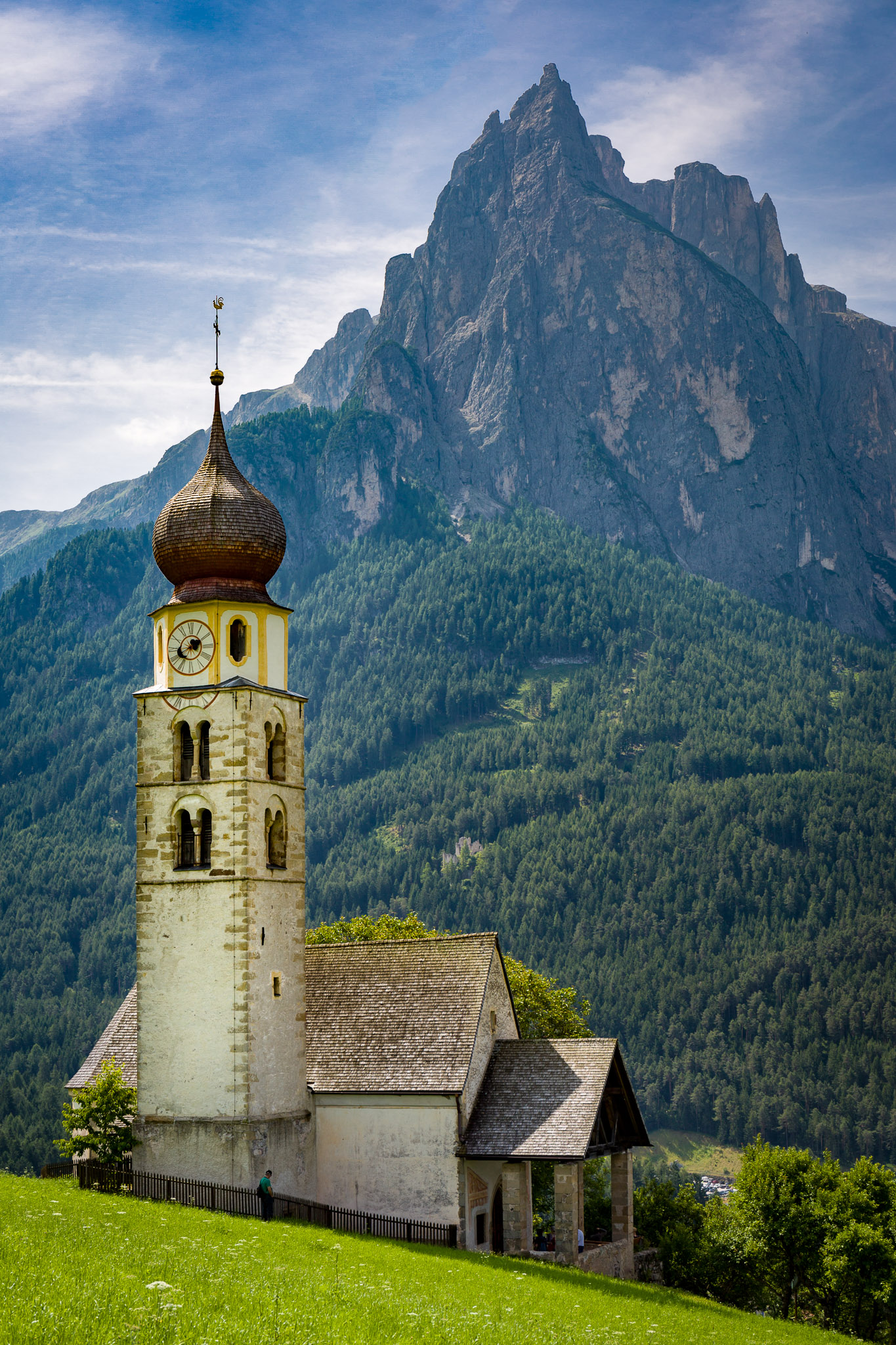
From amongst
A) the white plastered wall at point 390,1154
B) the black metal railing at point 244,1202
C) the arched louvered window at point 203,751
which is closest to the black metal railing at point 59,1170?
the black metal railing at point 244,1202

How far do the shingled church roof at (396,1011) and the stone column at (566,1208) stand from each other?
12.7 ft

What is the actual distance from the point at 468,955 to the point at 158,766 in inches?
465

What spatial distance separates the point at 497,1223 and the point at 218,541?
76.8 ft

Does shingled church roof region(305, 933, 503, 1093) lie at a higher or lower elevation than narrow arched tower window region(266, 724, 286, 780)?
lower

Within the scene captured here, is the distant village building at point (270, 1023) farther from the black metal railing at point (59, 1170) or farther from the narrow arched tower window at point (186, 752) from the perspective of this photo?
the black metal railing at point (59, 1170)

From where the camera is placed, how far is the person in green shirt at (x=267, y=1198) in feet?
137

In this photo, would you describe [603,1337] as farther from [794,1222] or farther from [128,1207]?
[794,1222]

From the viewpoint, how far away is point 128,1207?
129 feet

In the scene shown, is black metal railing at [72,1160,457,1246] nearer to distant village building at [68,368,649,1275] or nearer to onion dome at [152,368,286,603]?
distant village building at [68,368,649,1275]

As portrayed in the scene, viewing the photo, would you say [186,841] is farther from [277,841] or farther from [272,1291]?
[272,1291]

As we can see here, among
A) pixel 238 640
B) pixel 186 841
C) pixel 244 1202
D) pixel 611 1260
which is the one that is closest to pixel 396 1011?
pixel 244 1202

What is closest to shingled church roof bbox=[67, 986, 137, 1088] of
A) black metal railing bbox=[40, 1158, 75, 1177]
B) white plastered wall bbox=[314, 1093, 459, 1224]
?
black metal railing bbox=[40, 1158, 75, 1177]

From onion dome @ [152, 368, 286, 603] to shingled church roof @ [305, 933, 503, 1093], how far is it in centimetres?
1287

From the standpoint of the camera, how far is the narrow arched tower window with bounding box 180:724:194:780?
46.8 m
